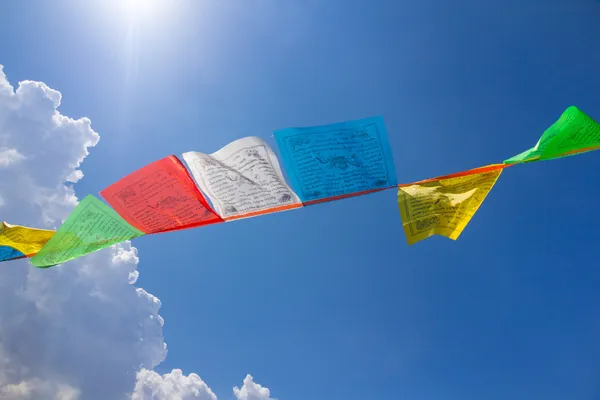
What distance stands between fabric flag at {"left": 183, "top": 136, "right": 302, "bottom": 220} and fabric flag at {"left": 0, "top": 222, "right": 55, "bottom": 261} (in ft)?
6.39

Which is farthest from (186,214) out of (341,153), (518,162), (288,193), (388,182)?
(518,162)

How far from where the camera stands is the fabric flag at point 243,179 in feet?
11.2

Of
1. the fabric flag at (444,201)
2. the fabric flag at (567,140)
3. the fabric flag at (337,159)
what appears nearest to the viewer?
the fabric flag at (337,159)

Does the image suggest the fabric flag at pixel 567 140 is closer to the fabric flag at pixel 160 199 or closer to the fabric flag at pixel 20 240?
the fabric flag at pixel 160 199

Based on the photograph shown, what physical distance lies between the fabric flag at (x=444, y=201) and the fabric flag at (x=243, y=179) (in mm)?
1157

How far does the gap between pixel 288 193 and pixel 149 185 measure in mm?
1314

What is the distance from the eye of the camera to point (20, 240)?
12.5 ft

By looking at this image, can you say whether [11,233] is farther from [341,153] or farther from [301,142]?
[341,153]

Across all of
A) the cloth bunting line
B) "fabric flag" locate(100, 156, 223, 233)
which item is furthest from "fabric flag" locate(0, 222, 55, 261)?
"fabric flag" locate(100, 156, 223, 233)

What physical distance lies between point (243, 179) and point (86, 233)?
5.22ft

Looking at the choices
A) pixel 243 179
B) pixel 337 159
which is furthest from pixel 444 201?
pixel 243 179

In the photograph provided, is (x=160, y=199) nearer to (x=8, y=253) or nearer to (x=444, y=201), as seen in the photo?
(x=8, y=253)

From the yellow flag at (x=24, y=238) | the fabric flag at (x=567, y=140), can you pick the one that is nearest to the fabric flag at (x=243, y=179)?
the yellow flag at (x=24, y=238)

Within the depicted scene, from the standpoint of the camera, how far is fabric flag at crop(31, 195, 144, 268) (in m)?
3.40
